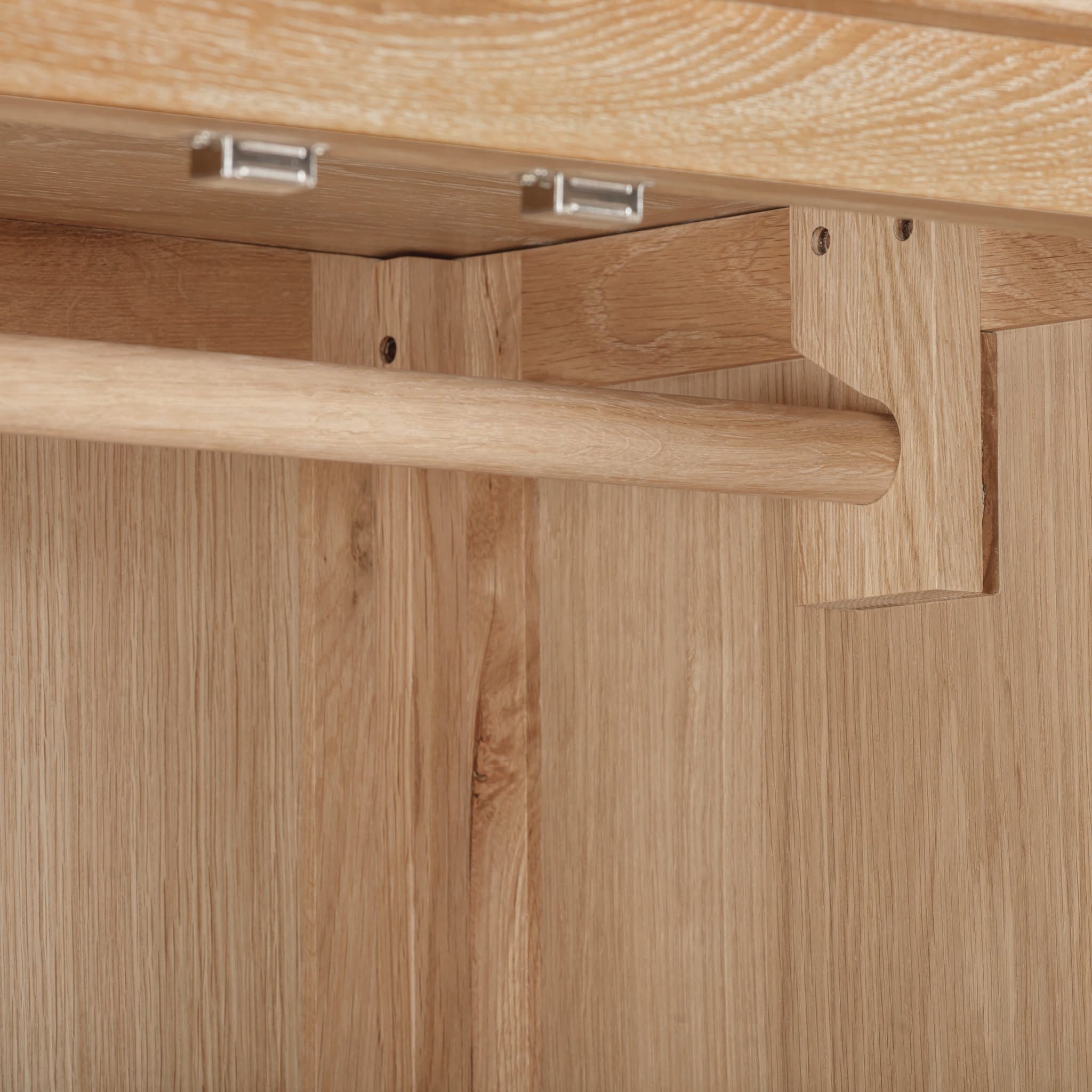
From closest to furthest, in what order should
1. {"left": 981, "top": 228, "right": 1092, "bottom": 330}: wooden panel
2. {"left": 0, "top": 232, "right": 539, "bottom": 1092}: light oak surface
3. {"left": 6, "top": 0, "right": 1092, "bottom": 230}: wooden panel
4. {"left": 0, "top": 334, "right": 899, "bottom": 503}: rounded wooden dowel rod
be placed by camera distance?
{"left": 6, "top": 0, "right": 1092, "bottom": 230}: wooden panel, {"left": 0, "top": 334, "right": 899, "bottom": 503}: rounded wooden dowel rod, {"left": 981, "top": 228, "right": 1092, "bottom": 330}: wooden panel, {"left": 0, "top": 232, "right": 539, "bottom": 1092}: light oak surface

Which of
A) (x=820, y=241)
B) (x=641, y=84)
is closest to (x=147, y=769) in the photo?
(x=820, y=241)

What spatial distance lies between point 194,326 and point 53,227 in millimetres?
80

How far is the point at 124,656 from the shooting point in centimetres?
88

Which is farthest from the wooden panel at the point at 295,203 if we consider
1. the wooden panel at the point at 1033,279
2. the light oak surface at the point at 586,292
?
the wooden panel at the point at 1033,279

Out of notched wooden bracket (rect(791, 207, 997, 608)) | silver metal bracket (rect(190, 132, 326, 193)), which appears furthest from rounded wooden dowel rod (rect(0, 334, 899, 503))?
silver metal bracket (rect(190, 132, 326, 193))

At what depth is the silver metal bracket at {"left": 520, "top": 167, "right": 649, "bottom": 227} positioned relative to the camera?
18.1 inches

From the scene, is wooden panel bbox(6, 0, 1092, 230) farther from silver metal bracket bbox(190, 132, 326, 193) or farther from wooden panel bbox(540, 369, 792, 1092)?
wooden panel bbox(540, 369, 792, 1092)

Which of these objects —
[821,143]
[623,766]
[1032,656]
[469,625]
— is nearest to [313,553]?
[469,625]

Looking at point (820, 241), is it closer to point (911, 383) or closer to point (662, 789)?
point (911, 383)

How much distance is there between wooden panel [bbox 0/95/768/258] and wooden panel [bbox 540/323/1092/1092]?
0.11 metres

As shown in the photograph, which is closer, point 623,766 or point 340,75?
point 340,75

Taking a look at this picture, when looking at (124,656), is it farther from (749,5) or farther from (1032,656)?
(749,5)

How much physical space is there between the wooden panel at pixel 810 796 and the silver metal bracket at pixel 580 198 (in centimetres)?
35

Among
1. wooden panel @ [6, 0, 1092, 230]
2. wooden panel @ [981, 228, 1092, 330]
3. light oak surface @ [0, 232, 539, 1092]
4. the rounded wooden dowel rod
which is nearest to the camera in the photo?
wooden panel @ [6, 0, 1092, 230]
